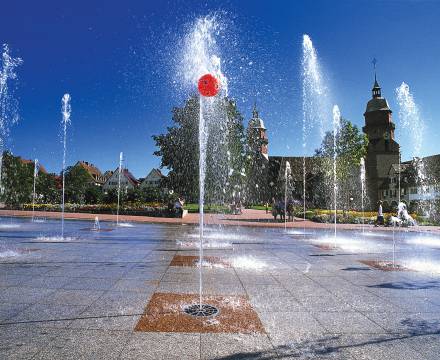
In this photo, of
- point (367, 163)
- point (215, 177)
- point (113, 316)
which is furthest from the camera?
point (367, 163)

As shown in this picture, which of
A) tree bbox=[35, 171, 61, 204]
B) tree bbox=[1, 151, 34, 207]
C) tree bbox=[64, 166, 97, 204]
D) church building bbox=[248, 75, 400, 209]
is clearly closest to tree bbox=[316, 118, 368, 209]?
church building bbox=[248, 75, 400, 209]

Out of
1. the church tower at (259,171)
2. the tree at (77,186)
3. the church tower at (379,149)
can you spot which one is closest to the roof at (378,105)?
the church tower at (379,149)

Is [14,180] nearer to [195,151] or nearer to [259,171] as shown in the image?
[195,151]

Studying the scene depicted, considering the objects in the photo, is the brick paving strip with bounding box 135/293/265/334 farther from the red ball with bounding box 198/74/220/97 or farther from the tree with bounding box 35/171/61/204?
the tree with bounding box 35/171/61/204

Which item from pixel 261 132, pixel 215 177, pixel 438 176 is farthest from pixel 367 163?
pixel 215 177

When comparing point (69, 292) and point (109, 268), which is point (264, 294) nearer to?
point (69, 292)

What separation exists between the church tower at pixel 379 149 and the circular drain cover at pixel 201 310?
258ft

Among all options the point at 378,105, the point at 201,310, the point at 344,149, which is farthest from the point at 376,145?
the point at 201,310

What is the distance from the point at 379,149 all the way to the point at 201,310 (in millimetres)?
80694

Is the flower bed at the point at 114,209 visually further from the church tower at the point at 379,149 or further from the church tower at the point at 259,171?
the church tower at the point at 379,149

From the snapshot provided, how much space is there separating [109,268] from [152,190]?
45.4 meters

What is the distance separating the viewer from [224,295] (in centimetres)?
570

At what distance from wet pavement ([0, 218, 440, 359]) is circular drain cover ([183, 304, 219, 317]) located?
0.58m

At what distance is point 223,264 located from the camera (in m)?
8.52
